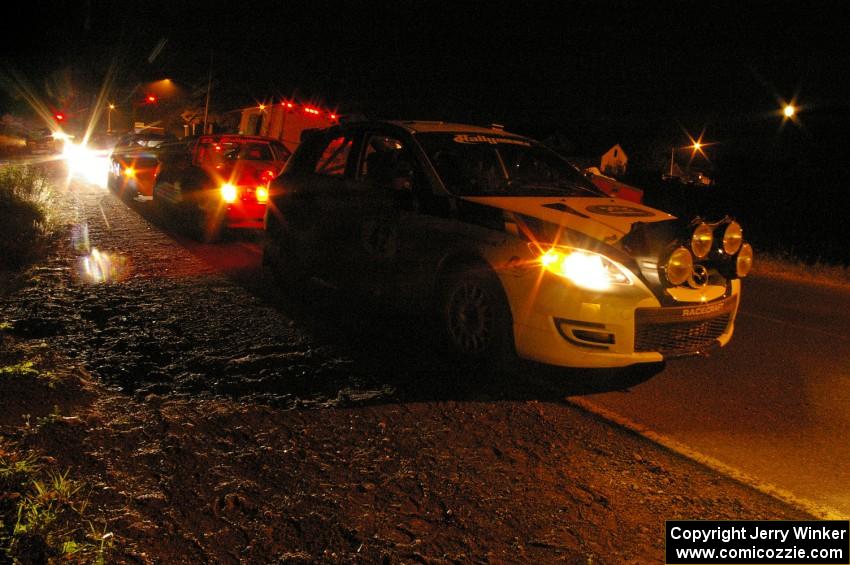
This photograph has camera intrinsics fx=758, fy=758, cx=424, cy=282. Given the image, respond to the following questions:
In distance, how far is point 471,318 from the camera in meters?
5.12

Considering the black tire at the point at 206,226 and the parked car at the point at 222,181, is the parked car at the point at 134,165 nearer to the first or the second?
the parked car at the point at 222,181

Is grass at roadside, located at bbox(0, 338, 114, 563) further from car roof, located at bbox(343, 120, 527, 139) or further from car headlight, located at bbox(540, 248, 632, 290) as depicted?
car roof, located at bbox(343, 120, 527, 139)

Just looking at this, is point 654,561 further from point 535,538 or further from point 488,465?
point 488,465

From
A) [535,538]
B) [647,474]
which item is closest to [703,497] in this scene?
[647,474]

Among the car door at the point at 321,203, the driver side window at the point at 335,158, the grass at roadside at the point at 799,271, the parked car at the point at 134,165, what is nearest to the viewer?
the car door at the point at 321,203

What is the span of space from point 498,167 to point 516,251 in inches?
53.2

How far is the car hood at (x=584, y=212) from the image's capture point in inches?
185

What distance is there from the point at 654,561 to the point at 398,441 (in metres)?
1.51

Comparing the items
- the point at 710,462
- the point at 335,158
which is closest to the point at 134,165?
the point at 335,158

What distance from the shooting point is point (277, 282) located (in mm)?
7656

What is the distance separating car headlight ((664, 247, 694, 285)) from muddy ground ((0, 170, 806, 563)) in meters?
0.95

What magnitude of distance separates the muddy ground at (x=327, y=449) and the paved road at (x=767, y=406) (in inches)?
Result: 11.5

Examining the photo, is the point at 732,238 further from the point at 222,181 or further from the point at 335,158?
the point at 222,181

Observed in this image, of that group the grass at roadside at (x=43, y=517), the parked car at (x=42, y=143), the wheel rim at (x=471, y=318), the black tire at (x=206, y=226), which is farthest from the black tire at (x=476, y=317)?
the parked car at (x=42, y=143)
